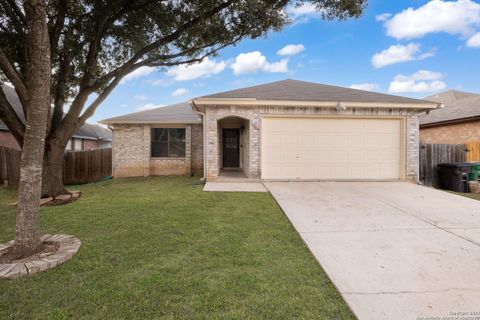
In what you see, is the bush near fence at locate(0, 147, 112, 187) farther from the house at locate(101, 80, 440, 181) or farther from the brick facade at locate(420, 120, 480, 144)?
the brick facade at locate(420, 120, 480, 144)

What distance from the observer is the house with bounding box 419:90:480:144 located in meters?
13.3

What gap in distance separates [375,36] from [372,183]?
701 centimetres

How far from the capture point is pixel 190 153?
42.6 ft

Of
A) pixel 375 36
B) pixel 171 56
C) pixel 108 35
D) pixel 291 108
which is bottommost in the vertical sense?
pixel 291 108

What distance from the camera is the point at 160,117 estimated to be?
1309cm

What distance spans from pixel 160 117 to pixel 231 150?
409 centimetres

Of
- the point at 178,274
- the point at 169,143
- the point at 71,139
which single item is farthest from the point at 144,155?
the point at 71,139

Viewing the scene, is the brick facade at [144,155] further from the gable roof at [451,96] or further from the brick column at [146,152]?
the gable roof at [451,96]

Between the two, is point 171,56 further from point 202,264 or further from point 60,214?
point 202,264

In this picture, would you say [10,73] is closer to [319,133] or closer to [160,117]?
[160,117]

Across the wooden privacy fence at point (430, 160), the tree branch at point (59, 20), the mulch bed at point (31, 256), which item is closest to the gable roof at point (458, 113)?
the wooden privacy fence at point (430, 160)

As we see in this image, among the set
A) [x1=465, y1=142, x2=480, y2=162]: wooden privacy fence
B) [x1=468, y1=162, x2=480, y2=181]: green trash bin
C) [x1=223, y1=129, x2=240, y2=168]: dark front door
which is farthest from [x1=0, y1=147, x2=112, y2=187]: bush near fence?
[x1=465, y1=142, x2=480, y2=162]: wooden privacy fence

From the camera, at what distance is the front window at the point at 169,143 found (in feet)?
42.8

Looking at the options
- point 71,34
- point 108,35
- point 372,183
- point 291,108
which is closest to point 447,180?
point 372,183
